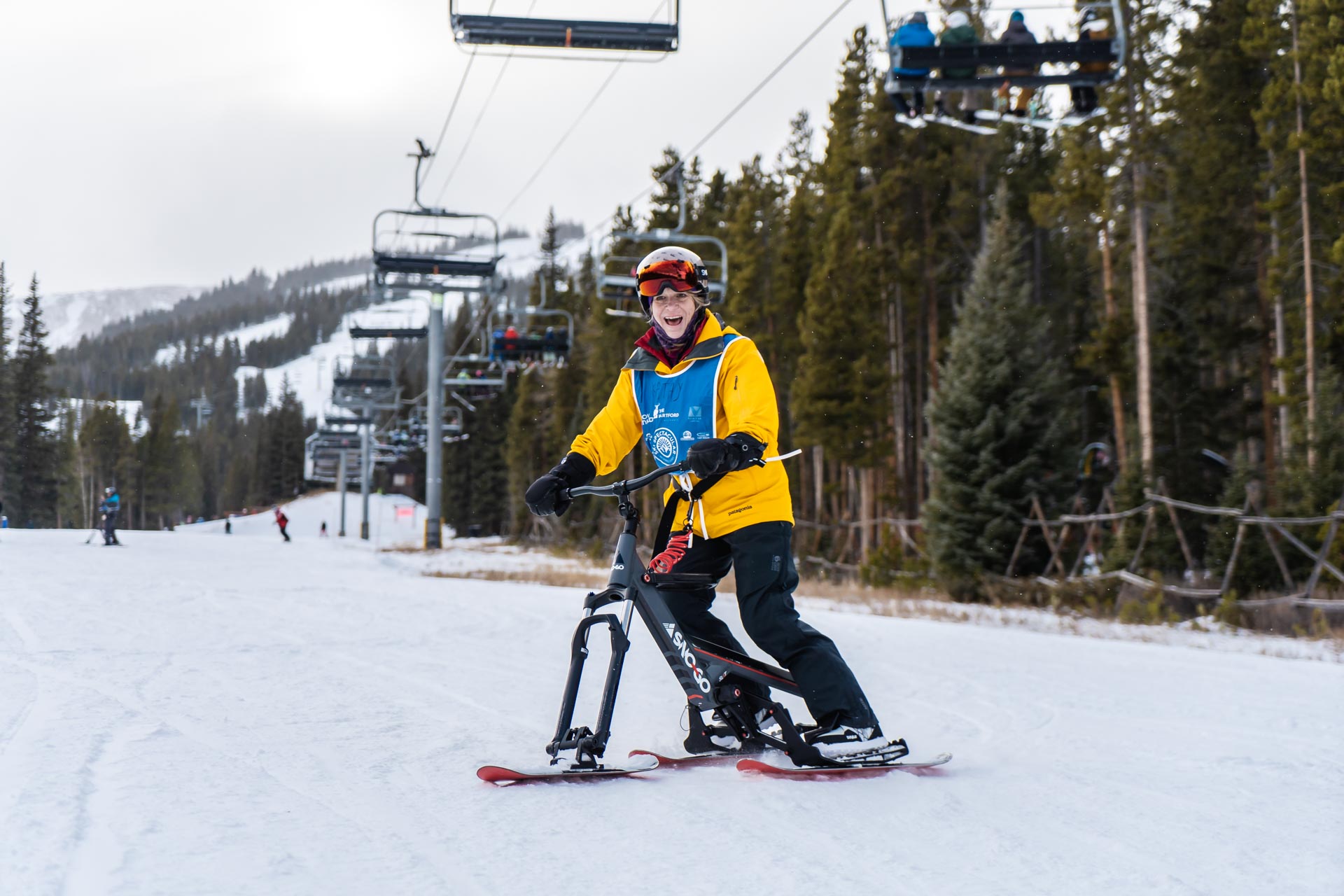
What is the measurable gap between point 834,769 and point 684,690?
0.63 m

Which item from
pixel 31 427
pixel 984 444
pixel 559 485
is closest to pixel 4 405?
pixel 31 427

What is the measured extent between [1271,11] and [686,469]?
73.7 ft

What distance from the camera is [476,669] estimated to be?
237 inches

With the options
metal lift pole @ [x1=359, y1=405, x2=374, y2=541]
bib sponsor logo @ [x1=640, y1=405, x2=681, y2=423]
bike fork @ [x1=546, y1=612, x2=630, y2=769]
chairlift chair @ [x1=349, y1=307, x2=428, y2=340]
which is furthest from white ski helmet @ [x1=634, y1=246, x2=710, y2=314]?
metal lift pole @ [x1=359, y1=405, x2=374, y2=541]

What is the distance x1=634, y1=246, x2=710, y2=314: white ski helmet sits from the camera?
3760 mm

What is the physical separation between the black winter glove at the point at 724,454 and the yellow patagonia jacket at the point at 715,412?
0.18 m

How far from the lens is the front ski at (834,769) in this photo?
3.61 metres

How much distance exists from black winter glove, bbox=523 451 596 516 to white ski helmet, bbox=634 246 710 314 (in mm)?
668

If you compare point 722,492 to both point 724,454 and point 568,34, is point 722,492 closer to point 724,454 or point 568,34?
point 724,454

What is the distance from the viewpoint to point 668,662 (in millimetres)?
3787

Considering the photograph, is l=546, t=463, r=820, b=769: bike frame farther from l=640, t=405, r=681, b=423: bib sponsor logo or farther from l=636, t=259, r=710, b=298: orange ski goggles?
l=636, t=259, r=710, b=298: orange ski goggles

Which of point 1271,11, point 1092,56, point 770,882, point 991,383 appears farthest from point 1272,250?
point 770,882

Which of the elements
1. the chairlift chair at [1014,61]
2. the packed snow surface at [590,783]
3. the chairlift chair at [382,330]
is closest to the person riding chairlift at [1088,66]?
the chairlift chair at [1014,61]

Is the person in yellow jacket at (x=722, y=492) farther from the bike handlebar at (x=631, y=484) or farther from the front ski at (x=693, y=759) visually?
the front ski at (x=693, y=759)
